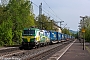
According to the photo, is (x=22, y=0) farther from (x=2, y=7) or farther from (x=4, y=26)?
(x=4, y=26)

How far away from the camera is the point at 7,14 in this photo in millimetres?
55375

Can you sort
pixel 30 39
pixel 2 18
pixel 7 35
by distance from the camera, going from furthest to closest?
1. pixel 2 18
2. pixel 7 35
3. pixel 30 39

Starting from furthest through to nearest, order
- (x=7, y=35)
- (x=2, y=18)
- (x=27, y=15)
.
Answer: (x=27, y=15), (x=2, y=18), (x=7, y=35)

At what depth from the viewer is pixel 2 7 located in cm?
5962

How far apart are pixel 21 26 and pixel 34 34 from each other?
2192 centimetres

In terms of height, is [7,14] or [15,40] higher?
[7,14]

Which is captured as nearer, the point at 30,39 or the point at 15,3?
the point at 30,39

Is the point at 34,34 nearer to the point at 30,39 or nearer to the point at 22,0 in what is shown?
the point at 30,39

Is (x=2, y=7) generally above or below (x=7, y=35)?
above

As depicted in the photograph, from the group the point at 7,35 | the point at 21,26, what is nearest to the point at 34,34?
the point at 7,35

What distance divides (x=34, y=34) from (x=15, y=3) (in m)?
24.8

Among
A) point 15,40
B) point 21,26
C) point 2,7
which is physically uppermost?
point 2,7

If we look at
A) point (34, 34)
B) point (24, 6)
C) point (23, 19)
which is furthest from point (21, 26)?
point (34, 34)

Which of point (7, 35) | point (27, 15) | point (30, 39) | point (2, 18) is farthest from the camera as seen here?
point (27, 15)
